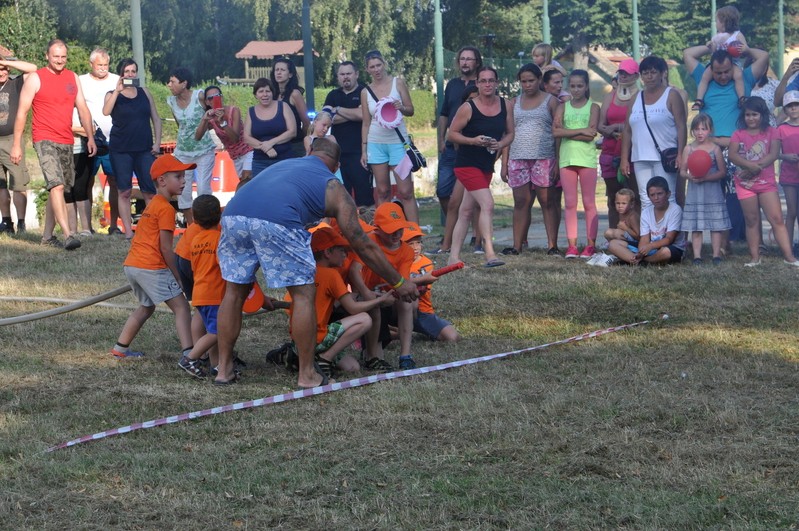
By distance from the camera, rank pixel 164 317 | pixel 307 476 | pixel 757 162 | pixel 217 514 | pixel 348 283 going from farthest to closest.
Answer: pixel 757 162, pixel 164 317, pixel 348 283, pixel 307 476, pixel 217 514

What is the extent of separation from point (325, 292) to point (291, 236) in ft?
2.26

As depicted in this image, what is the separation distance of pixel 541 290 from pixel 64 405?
449 centimetres

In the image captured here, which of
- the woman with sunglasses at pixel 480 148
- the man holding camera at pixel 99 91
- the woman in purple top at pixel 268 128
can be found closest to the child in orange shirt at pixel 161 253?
the woman with sunglasses at pixel 480 148

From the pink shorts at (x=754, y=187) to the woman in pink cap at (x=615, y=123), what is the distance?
1.07m

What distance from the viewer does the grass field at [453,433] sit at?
14.8ft

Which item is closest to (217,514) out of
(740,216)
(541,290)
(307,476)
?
(307,476)

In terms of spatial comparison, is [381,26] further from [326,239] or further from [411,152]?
[326,239]

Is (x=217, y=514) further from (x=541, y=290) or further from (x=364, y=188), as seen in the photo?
(x=364, y=188)

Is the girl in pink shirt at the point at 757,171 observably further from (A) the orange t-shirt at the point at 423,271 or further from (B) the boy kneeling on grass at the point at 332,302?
(B) the boy kneeling on grass at the point at 332,302

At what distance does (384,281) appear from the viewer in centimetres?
711

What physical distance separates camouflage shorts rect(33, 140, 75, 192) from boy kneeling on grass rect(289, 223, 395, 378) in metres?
5.94

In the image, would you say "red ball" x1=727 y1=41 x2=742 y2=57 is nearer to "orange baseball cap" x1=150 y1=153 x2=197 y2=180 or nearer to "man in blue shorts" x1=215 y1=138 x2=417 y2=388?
"man in blue shorts" x1=215 y1=138 x2=417 y2=388

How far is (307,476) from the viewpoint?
16.2 feet

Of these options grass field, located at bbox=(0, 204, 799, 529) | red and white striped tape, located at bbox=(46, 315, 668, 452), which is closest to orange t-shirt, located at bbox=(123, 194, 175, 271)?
grass field, located at bbox=(0, 204, 799, 529)
